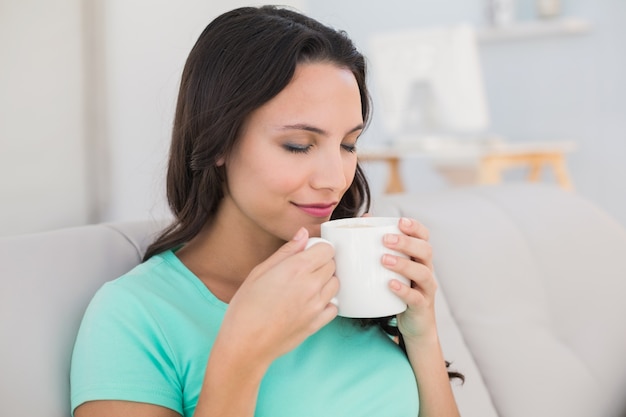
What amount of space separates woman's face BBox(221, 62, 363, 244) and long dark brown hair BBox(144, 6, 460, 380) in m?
0.02

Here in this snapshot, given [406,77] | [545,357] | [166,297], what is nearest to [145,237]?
[166,297]

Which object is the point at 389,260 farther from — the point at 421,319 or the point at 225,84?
the point at 225,84

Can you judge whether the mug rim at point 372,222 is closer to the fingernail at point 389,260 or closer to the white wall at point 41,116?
the fingernail at point 389,260

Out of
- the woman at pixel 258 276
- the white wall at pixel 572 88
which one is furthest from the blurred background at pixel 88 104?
the white wall at pixel 572 88

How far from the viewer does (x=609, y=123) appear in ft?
15.2

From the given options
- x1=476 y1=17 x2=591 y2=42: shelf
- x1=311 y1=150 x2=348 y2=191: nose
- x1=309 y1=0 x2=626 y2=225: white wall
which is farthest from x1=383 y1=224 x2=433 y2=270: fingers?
x1=476 y1=17 x2=591 y2=42: shelf

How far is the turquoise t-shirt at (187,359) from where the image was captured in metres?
0.83

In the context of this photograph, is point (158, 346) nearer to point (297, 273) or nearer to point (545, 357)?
point (297, 273)

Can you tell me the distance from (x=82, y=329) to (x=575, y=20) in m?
4.33

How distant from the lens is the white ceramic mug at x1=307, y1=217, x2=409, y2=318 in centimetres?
80

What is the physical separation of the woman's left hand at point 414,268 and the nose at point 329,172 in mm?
107

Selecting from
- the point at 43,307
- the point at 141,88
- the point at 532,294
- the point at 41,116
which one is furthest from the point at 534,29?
the point at 43,307

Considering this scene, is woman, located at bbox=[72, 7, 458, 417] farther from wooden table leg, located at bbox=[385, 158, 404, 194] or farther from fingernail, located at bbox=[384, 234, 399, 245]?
wooden table leg, located at bbox=[385, 158, 404, 194]

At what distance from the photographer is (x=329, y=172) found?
0.90 meters
